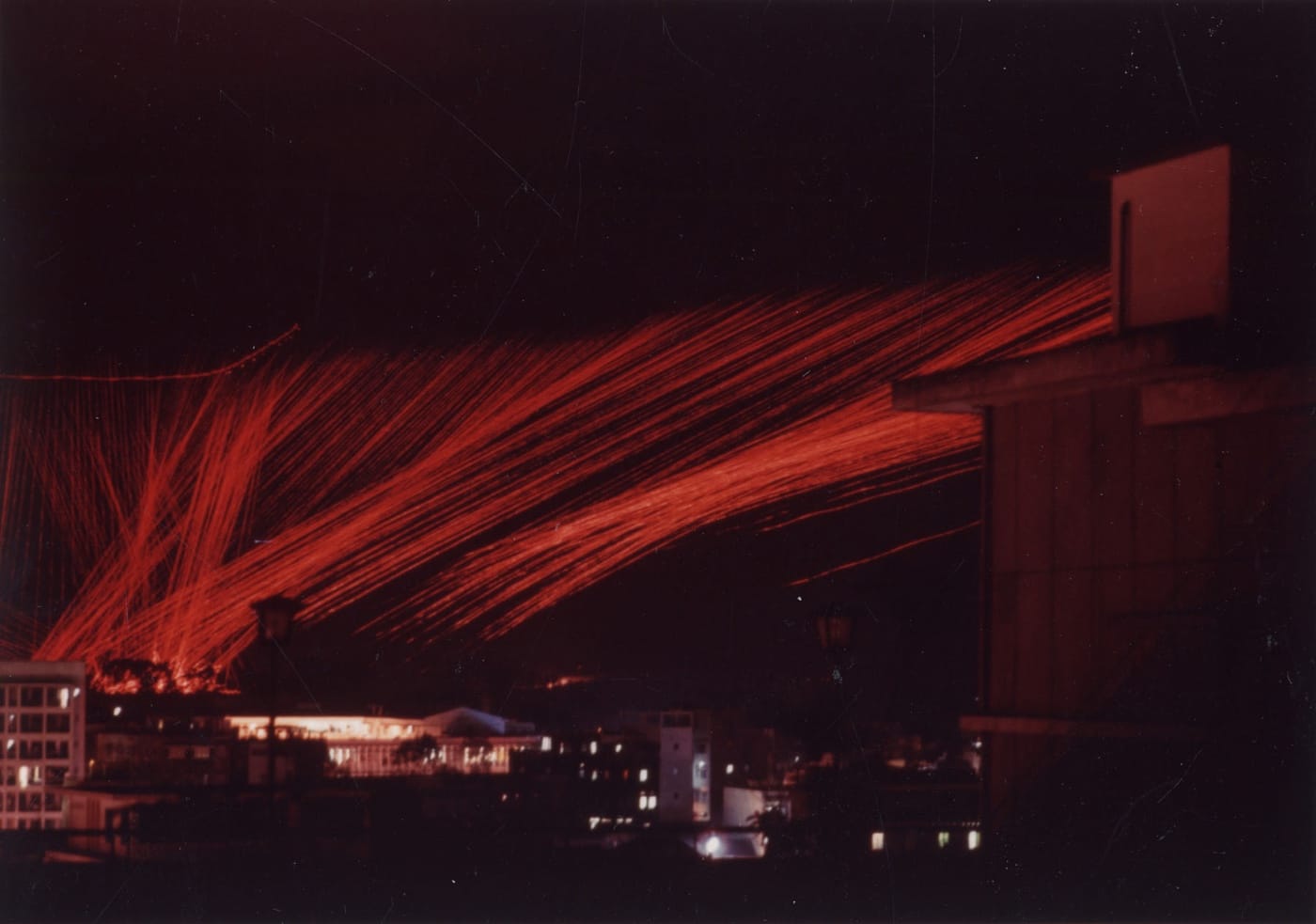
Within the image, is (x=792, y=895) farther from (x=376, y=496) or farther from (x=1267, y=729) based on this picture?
(x=376, y=496)

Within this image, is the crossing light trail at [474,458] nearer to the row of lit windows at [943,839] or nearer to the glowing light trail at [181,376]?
the glowing light trail at [181,376]

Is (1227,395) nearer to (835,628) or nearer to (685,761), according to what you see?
(835,628)

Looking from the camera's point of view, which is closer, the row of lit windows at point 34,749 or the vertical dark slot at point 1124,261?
the vertical dark slot at point 1124,261

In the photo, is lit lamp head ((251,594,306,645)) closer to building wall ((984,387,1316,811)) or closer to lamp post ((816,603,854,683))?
lamp post ((816,603,854,683))

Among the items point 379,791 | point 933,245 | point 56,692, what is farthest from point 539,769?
point 933,245

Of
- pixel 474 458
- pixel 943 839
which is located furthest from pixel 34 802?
pixel 943 839

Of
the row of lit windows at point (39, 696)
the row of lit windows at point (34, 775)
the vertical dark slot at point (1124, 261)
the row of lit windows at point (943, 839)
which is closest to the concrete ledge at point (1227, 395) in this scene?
the vertical dark slot at point (1124, 261)

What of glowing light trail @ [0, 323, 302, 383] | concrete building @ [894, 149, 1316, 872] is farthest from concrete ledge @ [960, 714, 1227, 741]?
glowing light trail @ [0, 323, 302, 383]
